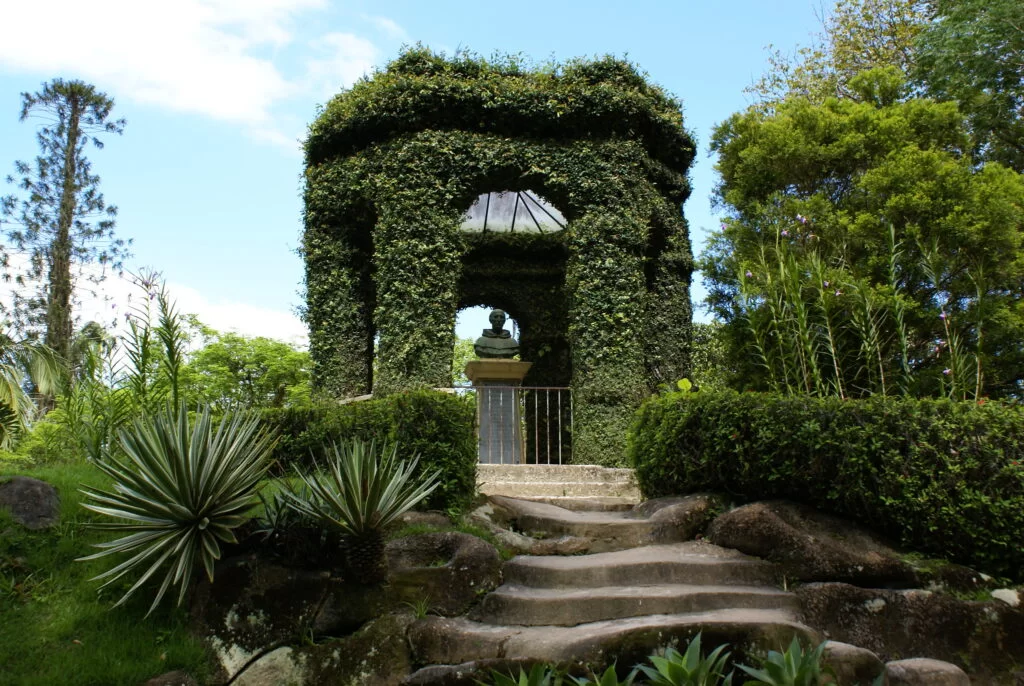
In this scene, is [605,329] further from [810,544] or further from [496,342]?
[810,544]

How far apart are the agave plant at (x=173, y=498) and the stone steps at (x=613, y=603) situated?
1.80m

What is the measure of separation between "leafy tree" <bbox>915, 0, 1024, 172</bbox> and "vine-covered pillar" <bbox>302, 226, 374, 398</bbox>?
1083cm

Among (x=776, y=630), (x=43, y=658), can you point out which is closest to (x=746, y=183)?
(x=776, y=630)

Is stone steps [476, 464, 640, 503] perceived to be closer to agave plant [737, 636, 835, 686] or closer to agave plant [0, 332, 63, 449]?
agave plant [737, 636, 835, 686]

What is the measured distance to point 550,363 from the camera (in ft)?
51.5

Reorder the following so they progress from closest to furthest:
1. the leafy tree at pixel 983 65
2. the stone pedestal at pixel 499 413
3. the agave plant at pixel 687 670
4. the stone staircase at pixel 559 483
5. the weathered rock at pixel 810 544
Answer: the agave plant at pixel 687 670 → the weathered rock at pixel 810 544 → the stone staircase at pixel 559 483 → the stone pedestal at pixel 499 413 → the leafy tree at pixel 983 65

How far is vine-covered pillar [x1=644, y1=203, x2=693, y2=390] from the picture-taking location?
1283cm

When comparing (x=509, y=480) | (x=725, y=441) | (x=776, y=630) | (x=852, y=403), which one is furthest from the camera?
(x=509, y=480)

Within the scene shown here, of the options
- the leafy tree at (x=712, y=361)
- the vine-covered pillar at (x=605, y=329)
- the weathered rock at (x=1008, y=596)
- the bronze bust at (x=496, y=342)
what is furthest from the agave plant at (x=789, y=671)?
the bronze bust at (x=496, y=342)

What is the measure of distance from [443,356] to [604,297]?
8.33 ft

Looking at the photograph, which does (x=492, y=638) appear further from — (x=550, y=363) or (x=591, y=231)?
(x=550, y=363)

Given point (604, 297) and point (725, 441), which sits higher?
point (604, 297)

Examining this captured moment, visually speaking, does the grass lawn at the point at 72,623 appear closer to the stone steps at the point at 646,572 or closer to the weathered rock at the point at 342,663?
the weathered rock at the point at 342,663

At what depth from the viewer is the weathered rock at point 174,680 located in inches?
172
